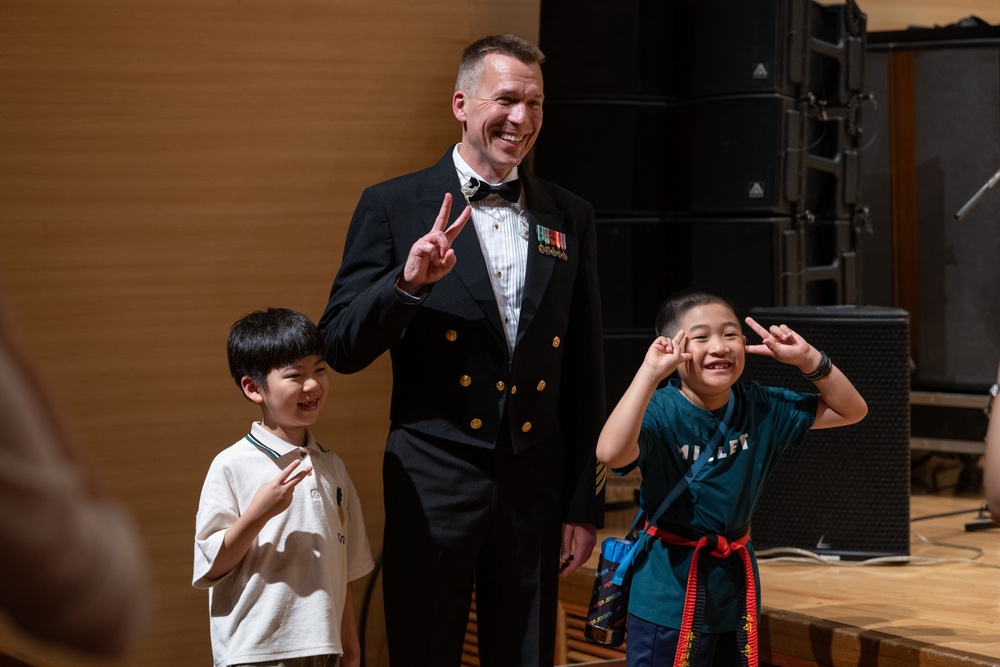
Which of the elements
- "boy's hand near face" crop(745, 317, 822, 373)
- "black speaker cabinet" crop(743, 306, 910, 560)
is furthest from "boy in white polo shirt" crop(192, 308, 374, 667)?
"black speaker cabinet" crop(743, 306, 910, 560)

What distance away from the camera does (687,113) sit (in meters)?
3.95

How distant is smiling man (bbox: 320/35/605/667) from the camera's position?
213 cm

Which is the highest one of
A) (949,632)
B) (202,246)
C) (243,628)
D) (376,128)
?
(376,128)

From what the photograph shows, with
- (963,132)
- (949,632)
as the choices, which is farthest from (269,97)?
(963,132)

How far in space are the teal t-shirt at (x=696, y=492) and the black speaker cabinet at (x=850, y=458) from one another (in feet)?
3.86

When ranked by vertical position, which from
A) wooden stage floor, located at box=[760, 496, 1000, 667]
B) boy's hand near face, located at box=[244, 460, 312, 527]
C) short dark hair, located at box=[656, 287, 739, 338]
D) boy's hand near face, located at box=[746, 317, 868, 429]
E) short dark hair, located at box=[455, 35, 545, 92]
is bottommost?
wooden stage floor, located at box=[760, 496, 1000, 667]

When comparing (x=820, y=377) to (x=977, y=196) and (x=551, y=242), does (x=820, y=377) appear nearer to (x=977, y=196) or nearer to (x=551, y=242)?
(x=551, y=242)

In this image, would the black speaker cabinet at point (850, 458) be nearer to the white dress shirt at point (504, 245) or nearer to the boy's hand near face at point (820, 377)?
the boy's hand near face at point (820, 377)

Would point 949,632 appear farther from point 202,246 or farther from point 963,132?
point 963,132

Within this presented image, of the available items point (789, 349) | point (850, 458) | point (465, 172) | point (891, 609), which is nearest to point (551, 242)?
point (465, 172)

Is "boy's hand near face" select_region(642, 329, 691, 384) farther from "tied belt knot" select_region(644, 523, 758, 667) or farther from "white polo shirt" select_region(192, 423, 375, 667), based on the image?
"white polo shirt" select_region(192, 423, 375, 667)

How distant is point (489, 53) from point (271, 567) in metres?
1.03

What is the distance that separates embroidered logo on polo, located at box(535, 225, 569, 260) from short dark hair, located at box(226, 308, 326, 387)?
45cm

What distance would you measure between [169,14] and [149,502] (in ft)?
4.48
